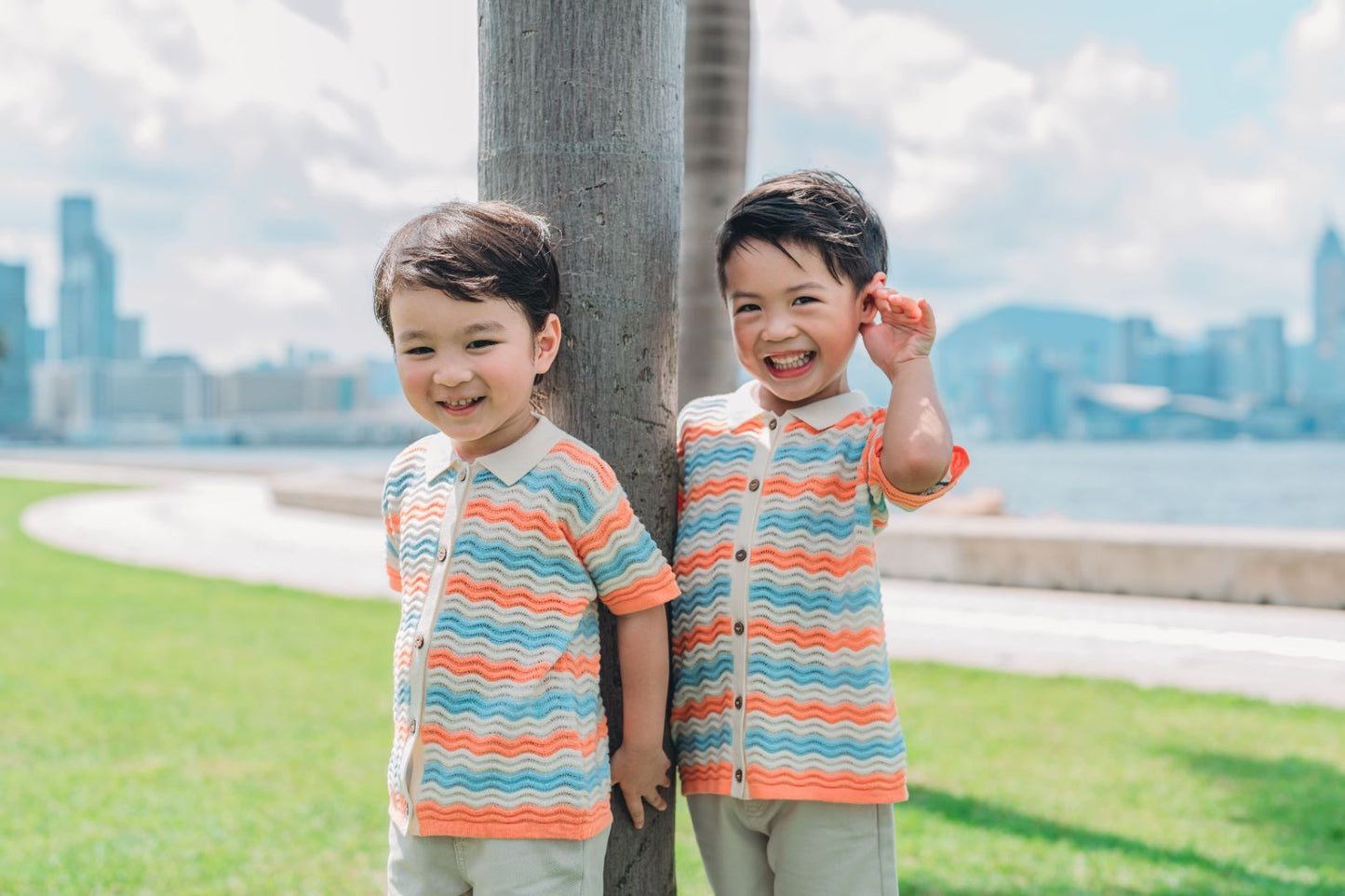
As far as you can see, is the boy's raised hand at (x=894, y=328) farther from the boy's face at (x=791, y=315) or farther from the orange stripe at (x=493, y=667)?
the orange stripe at (x=493, y=667)

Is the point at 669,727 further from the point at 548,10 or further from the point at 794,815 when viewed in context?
the point at 548,10

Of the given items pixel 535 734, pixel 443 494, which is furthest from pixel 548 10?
pixel 535 734

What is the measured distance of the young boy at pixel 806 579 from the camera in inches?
80.8

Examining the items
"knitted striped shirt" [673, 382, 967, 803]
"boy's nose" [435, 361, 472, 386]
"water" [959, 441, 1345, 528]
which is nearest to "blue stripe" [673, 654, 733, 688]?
"knitted striped shirt" [673, 382, 967, 803]

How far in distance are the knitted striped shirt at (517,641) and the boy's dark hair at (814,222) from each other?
1.58 feet

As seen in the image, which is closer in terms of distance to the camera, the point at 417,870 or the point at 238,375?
the point at 417,870

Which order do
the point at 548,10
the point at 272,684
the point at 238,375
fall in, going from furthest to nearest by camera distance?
the point at 238,375 < the point at 272,684 < the point at 548,10

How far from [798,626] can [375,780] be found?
3.20 metres

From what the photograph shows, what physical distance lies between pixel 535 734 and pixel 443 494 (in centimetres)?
43

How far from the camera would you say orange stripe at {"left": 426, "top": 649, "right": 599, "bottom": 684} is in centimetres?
190

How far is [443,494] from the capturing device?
6.66 ft

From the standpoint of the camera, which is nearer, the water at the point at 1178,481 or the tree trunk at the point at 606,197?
the tree trunk at the point at 606,197

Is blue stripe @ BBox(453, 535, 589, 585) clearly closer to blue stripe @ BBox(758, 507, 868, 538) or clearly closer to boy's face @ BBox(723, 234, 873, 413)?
blue stripe @ BBox(758, 507, 868, 538)

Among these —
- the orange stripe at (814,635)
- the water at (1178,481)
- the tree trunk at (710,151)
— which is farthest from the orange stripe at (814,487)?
the water at (1178,481)
